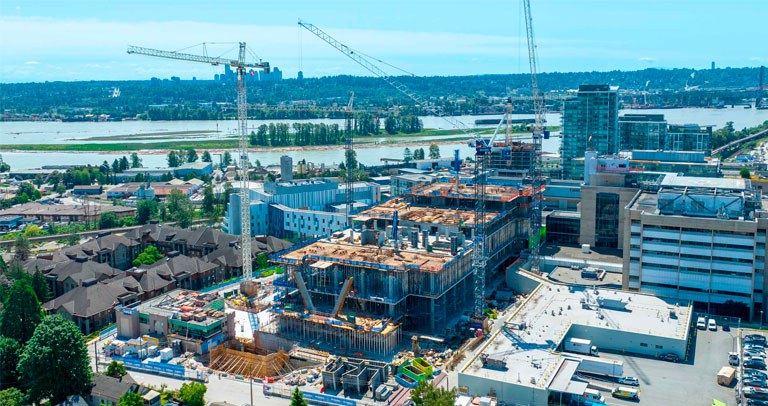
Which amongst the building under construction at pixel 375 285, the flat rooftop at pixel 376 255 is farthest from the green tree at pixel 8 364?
the flat rooftop at pixel 376 255

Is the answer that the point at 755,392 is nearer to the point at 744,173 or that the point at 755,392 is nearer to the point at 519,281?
the point at 519,281

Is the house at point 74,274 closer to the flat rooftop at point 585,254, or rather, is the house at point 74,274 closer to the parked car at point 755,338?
the flat rooftop at point 585,254

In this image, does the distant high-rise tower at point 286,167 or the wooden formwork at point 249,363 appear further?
the distant high-rise tower at point 286,167

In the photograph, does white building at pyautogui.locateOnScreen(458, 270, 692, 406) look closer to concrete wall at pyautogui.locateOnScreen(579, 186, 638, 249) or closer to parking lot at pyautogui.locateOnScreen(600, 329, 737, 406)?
parking lot at pyautogui.locateOnScreen(600, 329, 737, 406)

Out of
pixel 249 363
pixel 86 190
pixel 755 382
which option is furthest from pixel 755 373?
pixel 86 190

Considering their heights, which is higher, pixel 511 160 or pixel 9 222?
pixel 511 160

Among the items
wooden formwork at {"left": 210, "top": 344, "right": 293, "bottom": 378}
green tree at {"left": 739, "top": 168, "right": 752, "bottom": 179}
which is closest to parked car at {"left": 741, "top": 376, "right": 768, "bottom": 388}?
wooden formwork at {"left": 210, "top": 344, "right": 293, "bottom": 378}

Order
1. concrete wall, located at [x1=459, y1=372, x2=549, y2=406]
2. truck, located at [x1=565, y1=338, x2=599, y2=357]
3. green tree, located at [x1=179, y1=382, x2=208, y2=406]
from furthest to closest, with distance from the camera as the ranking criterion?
1. truck, located at [x1=565, y1=338, x2=599, y2=357]
2. green tree, located at [x1=179, y1=382, x2=208, y2=406]
3. concrete wall, located at [x1=459, y1=372, x2=549, y2=406]
